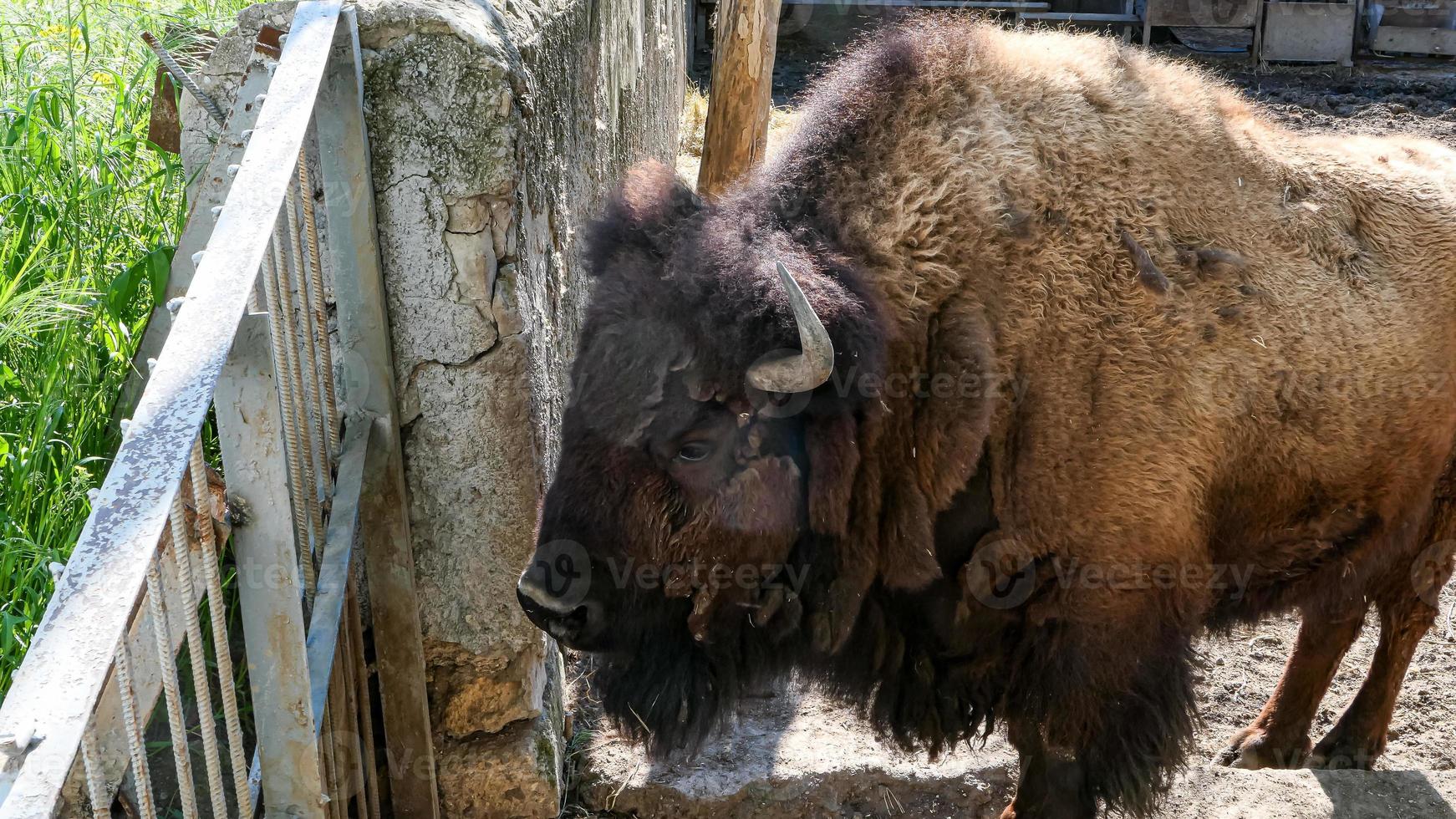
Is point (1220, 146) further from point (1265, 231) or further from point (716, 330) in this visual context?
point (716, 330)

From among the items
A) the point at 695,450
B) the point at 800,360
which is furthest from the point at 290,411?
the point at 800,360

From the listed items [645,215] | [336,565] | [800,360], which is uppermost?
[645,215]

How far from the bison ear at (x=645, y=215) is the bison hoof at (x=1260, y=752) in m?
2.53

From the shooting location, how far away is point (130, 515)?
3.74ft

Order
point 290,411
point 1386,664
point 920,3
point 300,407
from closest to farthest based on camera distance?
point 290,411
point 300,407
point 1386,664
point 920,3

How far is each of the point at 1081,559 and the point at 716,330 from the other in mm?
998

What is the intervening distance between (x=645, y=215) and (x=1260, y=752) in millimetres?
2689

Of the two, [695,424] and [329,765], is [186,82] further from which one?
[329,765]

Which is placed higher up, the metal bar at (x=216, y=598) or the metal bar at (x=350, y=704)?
the metal bar at (x=216, y=598)

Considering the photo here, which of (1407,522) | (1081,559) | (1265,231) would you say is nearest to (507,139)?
(1081,559)

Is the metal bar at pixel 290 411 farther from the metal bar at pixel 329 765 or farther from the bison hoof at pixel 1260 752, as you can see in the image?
the bison hoof at pixel 1260 752

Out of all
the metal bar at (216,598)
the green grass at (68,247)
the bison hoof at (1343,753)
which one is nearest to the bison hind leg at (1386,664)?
the bison hoof at (1343,753)

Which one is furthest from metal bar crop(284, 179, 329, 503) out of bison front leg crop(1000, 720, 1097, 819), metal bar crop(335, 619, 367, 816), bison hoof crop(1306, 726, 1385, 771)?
bison hoof crop(1306, 726, 1385, 771)

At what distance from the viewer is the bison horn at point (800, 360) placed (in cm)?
204
